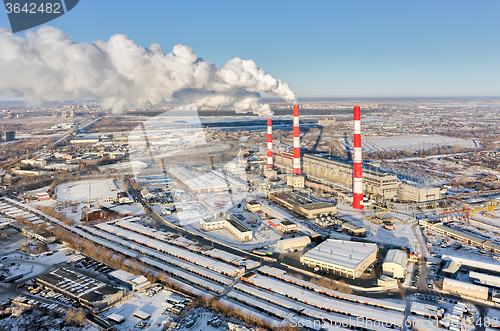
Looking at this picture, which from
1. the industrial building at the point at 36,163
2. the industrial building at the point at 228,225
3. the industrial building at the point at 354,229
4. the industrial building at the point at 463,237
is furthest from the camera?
the industrial building at the point at 36,163

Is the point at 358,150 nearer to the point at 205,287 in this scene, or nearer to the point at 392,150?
the point at 205,287

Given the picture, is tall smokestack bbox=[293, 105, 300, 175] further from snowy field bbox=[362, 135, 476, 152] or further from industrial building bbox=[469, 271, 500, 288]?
snowy field bbox=[362, 135, 476, 152]

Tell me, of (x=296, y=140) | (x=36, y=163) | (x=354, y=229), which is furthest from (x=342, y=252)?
(x=36, y=163)

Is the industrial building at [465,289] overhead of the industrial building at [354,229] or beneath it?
beneath

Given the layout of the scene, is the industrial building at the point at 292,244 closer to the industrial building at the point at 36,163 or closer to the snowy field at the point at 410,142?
the industrial building at the point at 36,163

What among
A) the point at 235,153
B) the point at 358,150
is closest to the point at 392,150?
the point at 235,153

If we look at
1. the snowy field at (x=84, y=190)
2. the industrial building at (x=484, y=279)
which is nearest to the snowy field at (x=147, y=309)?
the industrial building at (x=484, y=279)

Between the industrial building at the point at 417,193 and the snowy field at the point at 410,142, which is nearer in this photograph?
the industrial building at the point at 417,193

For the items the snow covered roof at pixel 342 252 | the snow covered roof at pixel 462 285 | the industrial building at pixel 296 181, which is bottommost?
the snow covered roof at pixel 462 285
